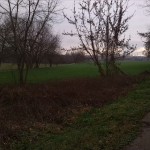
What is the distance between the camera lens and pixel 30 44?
2370 cm

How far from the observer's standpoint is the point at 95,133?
31.8 ft

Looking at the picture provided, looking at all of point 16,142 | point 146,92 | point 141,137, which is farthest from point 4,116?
point 146,92

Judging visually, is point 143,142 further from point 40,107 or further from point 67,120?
point 40,107

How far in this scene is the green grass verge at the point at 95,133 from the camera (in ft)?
27.8

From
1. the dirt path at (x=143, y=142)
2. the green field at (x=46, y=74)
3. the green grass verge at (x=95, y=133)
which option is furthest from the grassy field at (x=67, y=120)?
the green field at (x=46, y=74)

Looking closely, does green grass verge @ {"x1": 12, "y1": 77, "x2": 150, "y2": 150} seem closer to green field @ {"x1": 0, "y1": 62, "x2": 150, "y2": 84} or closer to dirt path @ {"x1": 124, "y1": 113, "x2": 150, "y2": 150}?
dirt path @ {"x1": 124, "y1": 113, "x2": 150, "y2": 150}

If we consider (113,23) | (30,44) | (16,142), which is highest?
(113,23)

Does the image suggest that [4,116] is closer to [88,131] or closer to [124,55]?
[88,131]

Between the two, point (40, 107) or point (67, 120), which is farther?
point (40, 107)

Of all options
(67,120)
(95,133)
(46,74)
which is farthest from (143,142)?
(46,74)

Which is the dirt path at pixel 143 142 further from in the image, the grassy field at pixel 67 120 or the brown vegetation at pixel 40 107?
the brown vegetation at pixel 40 107

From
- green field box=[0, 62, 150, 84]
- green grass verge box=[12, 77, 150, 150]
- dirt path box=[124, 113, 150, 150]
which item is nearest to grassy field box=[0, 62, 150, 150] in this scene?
green grass verge box=[12, 77, 150, 150]

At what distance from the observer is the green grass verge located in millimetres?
8461

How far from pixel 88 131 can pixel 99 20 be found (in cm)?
2266
